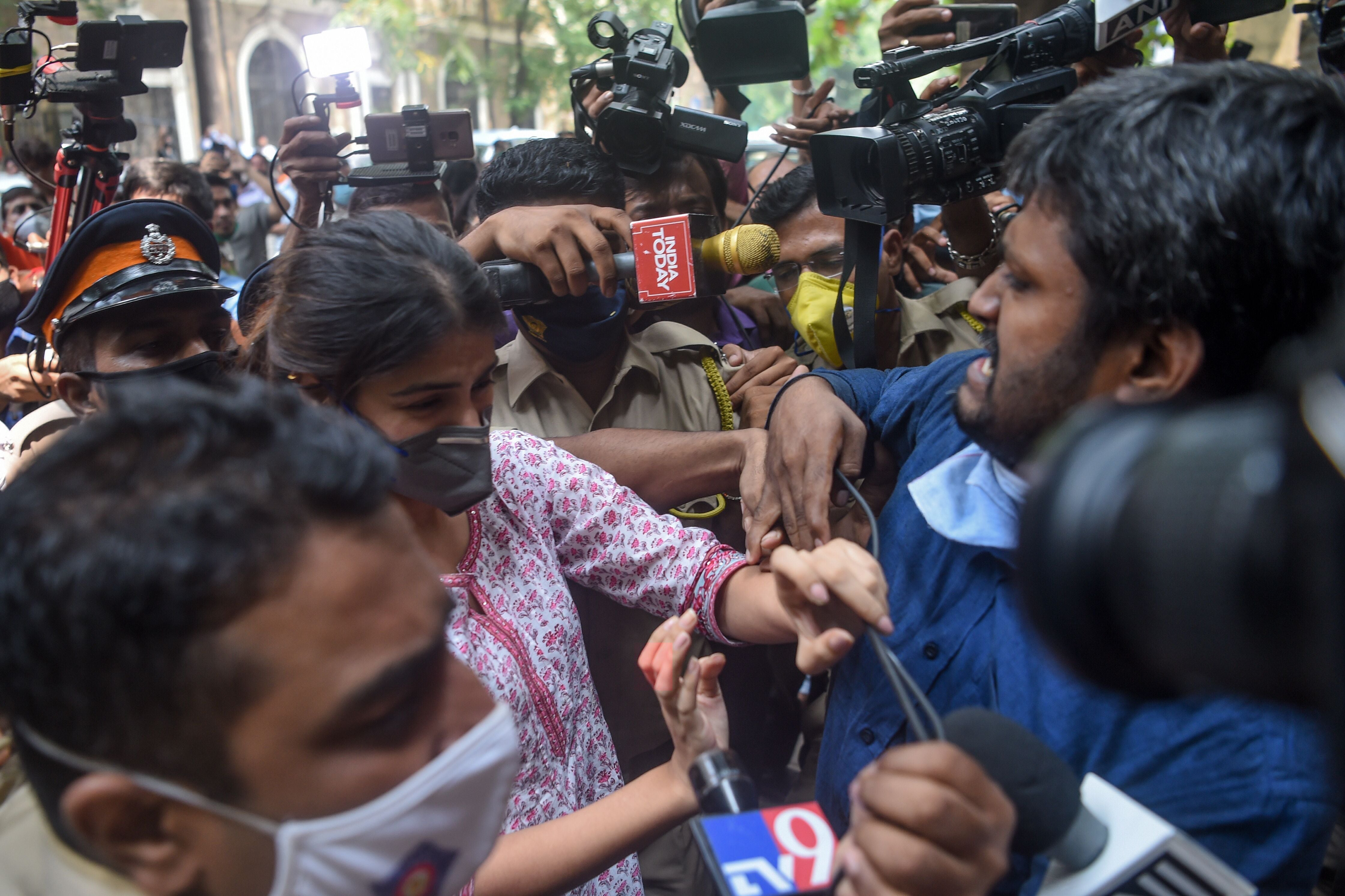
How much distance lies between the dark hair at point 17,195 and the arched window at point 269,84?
1312cm

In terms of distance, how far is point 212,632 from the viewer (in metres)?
0.85

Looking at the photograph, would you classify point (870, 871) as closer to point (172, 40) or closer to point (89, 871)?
point (89, 871)

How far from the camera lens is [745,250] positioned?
2078mm

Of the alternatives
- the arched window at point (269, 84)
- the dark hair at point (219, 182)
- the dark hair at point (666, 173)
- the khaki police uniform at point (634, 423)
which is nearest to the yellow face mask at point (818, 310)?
the khaki police uniform at point (634, 423)

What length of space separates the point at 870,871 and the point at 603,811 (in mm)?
665

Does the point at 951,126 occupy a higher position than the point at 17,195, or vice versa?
the point at 17,195

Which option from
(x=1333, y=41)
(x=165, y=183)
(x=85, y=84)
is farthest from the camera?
(x=165, y=183)

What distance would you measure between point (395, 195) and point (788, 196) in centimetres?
139

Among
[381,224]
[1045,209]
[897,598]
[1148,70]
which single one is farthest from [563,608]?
[1148,70]

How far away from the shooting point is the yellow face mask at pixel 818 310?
2.71 metres

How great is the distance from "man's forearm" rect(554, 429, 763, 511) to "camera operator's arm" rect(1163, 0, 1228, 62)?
150 cm

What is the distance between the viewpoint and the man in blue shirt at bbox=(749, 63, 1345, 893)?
102 centimetres

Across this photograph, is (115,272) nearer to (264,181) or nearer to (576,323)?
(576,323)

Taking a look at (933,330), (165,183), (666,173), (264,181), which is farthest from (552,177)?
(264,181)
